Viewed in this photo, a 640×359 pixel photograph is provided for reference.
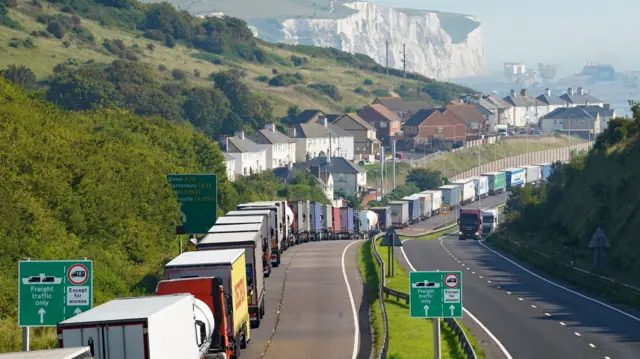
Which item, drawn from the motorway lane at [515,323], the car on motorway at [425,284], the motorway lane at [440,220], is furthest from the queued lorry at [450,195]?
the car on motorway at [425,284]

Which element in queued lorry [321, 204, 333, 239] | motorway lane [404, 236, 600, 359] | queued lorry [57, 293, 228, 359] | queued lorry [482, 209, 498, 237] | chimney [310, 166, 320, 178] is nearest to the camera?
queued lorry [57, 293, 228, 359]

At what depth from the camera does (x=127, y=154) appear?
209 feet

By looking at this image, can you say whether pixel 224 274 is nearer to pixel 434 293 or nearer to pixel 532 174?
pixel 434 293

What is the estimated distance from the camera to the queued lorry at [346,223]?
10331 cm

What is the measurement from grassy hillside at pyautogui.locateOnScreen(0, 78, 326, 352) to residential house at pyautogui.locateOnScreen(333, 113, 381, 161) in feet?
404

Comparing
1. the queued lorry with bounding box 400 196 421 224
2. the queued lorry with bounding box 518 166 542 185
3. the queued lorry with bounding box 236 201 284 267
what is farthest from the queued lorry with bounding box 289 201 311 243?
the queued lorry with bounding box 518 166 542 185

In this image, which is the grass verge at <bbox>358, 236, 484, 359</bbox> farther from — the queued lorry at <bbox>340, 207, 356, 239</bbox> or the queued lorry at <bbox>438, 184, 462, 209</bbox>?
the queued lorry at <bbox>438, 184, 462, 209</bbox>

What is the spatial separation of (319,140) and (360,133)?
16.8 meters

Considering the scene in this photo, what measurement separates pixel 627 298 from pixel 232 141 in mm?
101110

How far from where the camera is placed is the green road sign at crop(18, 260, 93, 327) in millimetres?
24156

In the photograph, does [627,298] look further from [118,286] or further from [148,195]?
[148,195]

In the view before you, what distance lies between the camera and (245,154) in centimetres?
14738

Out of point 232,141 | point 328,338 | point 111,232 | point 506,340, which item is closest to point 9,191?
point 111,232

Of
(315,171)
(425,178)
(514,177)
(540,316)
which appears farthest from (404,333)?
(514,177)
